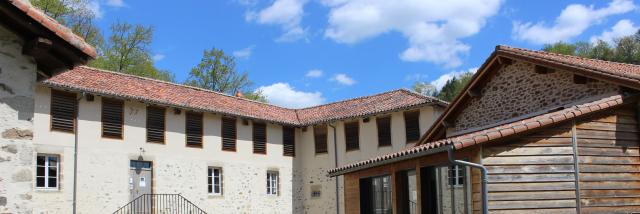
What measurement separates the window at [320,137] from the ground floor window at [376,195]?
1255cm

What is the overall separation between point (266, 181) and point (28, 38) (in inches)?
798

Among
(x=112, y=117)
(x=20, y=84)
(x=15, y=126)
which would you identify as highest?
(x=112, y=117)

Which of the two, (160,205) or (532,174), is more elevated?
(532,174)

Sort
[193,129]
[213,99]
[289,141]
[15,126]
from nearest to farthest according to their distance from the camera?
[15,126]
[193,129]
[213,99]
[289,141]

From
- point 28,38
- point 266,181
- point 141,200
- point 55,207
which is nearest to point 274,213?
point 266,181

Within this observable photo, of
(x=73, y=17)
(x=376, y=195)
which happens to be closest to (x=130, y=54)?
(x=73, y=17)

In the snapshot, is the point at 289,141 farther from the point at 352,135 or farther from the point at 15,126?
the point at 15,126

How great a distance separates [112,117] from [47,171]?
9.09 ft

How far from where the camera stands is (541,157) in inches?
429

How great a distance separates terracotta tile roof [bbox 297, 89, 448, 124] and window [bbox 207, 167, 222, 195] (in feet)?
15.6

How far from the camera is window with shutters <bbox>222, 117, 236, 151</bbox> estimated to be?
81.3 ft

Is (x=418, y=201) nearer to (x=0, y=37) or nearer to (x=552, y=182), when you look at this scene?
(x=552, y=182)

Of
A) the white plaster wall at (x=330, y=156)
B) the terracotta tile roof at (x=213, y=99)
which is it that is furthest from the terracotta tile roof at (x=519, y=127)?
the white plaster wall at (x=330, y=156)

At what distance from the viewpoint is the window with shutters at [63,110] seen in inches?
768
